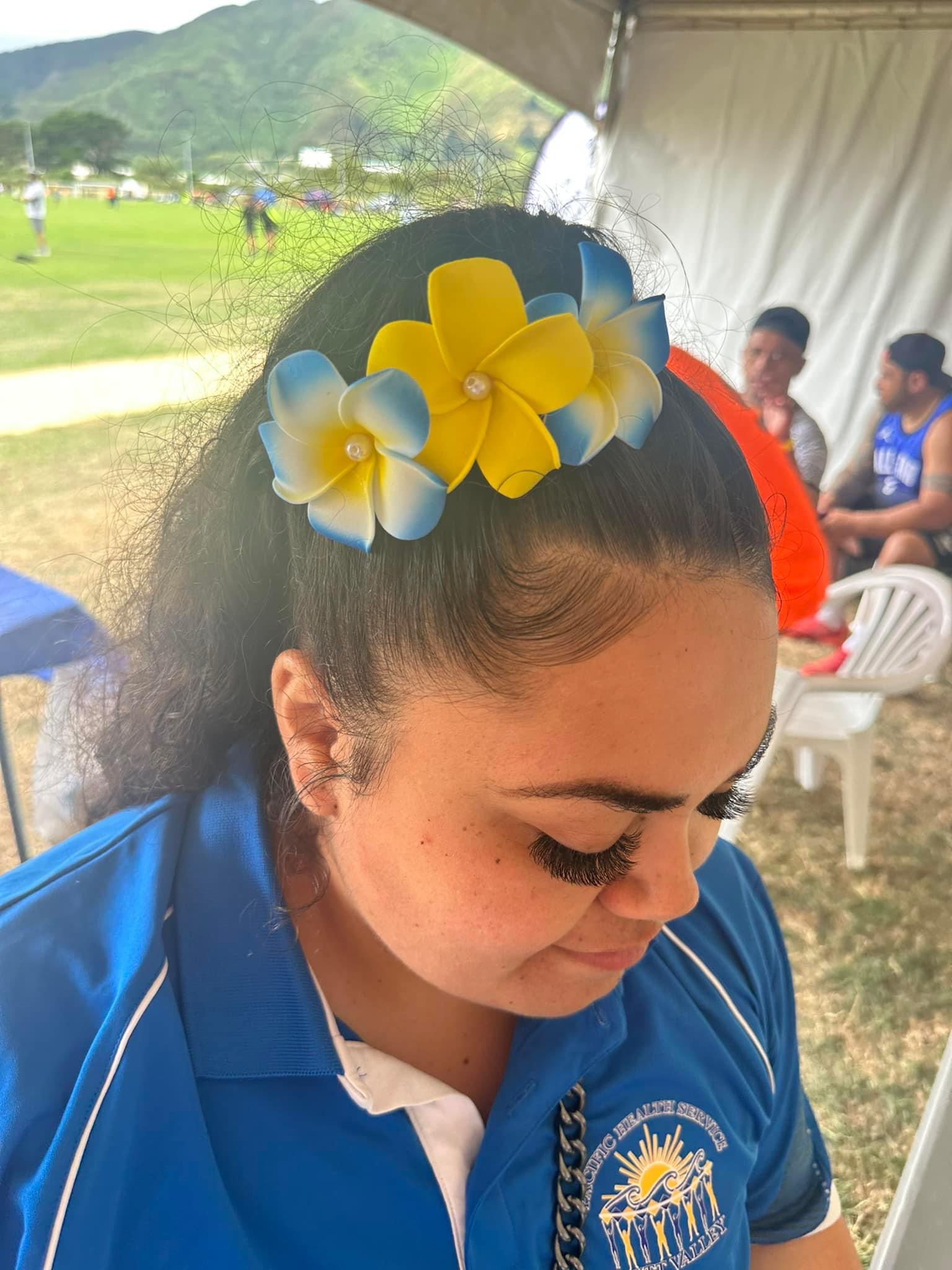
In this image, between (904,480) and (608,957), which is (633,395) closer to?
(608,957)

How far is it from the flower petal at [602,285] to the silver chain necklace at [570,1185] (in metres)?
0.52

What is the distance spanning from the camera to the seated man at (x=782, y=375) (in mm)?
3049

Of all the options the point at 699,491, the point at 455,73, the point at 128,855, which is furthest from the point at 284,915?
the point at 455,73

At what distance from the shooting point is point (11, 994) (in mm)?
568

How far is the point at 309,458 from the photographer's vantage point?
0.50m

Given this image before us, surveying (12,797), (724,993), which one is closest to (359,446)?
(724,993)

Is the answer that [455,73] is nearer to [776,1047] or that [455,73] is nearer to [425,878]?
[425,878]

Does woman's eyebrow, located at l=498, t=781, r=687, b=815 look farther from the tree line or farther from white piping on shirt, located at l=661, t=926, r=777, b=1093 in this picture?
the tree line

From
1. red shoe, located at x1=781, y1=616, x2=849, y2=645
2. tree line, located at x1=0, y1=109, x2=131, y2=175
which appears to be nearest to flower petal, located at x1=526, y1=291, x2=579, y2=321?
tree line, located at x1=0, y1=109, x2=131, y2=175

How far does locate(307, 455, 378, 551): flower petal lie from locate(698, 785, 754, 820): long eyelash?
0.88 feet

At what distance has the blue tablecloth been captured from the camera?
1128 mm

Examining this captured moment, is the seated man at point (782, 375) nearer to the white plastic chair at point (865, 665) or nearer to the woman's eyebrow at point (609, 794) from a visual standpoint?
the white plastic chair at point (865, 665)

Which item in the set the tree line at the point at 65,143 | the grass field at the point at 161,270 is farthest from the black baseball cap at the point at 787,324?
the grass field at the point at 161,270

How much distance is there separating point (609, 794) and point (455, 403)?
226 millimetres
